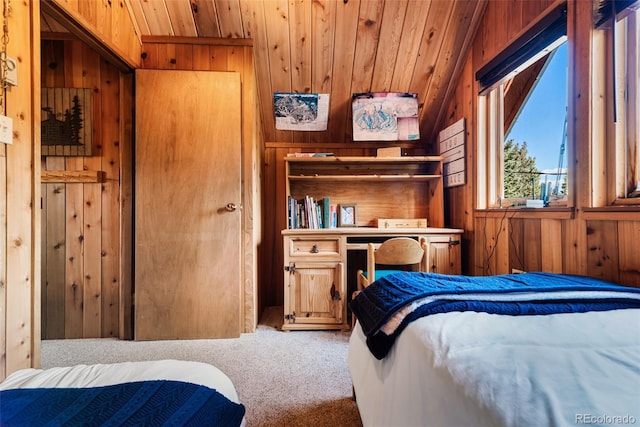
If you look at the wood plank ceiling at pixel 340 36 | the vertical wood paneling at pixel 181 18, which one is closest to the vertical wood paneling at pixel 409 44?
the wood plank ceiling at pixel 340 36

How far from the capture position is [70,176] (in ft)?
6.43

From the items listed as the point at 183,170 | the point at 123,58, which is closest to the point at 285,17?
the point at 123,58

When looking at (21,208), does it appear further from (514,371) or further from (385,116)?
(385,116)

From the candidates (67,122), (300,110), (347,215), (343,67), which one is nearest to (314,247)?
(347,215)

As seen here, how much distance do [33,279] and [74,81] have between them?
1.66 meters

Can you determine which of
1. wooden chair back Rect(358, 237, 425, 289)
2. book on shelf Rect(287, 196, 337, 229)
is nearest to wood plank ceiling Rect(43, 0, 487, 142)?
book on shelf Rect(287, 196, 337, 229)

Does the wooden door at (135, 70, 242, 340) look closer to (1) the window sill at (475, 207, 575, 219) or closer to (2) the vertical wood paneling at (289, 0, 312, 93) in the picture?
(2) the vertical wood paneling at (289, 0, 312, 93)

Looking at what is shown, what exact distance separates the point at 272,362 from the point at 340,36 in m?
2.36

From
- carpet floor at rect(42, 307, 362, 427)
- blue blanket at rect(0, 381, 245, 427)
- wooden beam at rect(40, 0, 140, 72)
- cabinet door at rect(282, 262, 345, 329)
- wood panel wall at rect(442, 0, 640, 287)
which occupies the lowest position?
carpet floor at rect(42, 307, 362, 427)

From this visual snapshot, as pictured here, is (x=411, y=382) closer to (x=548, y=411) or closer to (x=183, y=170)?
(x=548, y=411)

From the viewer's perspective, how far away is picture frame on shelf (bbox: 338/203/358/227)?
251cm

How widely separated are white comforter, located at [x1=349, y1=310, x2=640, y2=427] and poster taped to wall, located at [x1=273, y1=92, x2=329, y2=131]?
2114 mm

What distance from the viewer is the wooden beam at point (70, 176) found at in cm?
195

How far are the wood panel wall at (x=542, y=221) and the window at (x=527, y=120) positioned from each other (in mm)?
81
